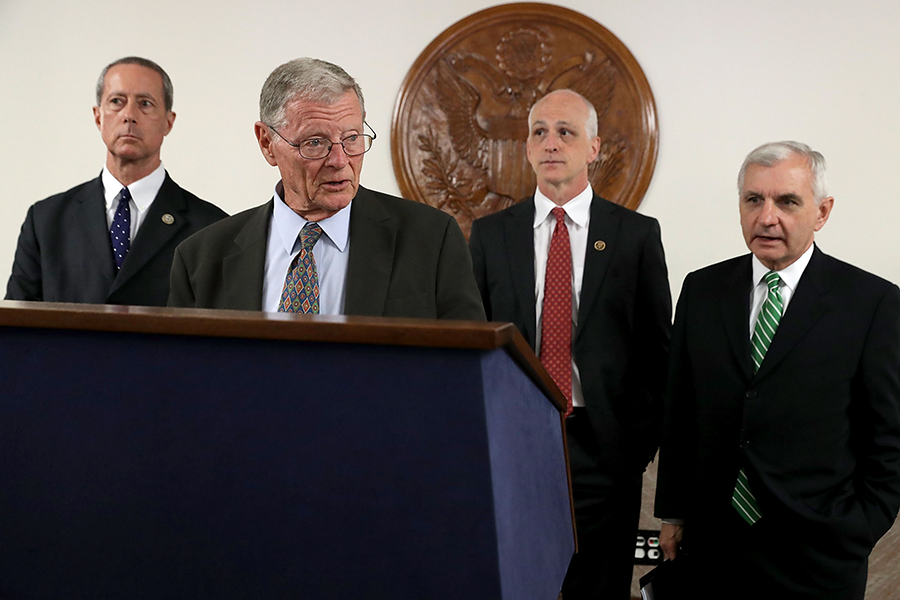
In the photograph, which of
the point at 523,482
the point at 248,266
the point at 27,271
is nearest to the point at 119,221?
the point at 27,271

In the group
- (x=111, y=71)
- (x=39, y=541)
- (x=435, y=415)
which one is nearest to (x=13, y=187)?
(x=111, y=71)

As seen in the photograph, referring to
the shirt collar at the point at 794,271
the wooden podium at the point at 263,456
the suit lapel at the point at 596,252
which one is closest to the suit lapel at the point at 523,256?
the suit lapel at the point at 596,252

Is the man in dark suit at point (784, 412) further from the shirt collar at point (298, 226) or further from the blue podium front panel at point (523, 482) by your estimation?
the blue podium front panel at point (523, 482)

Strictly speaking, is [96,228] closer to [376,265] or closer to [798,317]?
[376,265]

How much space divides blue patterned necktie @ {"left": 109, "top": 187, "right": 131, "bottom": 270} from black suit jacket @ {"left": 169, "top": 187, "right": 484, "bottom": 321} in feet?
2.93

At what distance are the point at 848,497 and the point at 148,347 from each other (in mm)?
1850

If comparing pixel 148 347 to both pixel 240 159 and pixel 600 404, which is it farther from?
pixel 240 159

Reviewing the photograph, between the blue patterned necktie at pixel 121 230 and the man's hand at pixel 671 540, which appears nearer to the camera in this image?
the man's hand at pixel 671 540

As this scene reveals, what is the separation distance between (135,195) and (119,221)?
3.9 inches

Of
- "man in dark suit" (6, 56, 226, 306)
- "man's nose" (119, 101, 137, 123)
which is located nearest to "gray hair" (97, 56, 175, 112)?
"man in dark suit" (6, 56, 226, 306)

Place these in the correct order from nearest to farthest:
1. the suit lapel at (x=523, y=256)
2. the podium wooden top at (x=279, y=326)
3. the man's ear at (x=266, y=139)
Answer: the podium wooden top at (x=279, y=326)
the man's ear at (x=266, y=139)
the suit lapel at (x=523, y=256)

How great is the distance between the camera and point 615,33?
13.7 ft

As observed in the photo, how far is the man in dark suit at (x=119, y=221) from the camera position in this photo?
245 cm

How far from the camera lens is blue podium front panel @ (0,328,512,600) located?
0.75 meters
